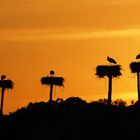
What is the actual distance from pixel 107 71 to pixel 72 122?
25.4 meters

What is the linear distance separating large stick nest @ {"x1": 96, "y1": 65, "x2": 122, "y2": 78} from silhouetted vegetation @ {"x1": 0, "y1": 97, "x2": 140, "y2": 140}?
42.0 feet

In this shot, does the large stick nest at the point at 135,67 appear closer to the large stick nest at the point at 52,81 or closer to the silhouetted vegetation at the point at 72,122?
the large stick nest at the point at 52,81

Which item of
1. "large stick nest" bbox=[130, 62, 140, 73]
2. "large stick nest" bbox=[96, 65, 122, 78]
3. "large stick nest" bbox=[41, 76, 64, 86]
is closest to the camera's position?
"large stick nest" bbox=[96, 65, 122, 78]

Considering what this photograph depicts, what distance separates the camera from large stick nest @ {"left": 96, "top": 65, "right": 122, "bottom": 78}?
472 feet

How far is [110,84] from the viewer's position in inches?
5738

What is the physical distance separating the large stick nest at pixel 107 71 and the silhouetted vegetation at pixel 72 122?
12792 millimetres

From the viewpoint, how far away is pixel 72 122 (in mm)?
119625

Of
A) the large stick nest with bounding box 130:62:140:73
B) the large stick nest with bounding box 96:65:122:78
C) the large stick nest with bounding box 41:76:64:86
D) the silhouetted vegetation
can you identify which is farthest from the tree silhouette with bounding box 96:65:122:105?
the silhouetted vegetation

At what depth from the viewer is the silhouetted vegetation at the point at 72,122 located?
11525cm

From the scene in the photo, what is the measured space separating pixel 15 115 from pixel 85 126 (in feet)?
47.1

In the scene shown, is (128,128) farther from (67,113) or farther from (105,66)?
(105,66)

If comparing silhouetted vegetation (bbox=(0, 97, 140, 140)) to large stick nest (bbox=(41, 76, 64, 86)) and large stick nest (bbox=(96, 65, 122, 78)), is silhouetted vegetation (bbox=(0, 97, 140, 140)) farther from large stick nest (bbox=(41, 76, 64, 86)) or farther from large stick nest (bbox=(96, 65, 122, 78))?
large stick nest (bbox=(41, 76, 64, 86))

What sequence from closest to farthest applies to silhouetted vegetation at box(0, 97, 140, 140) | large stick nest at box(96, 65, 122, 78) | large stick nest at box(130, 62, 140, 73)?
silhouetted vegetation at box(0, 97, 140, 140) < large stick nest at box(96, 65, 122, 78) < large stick nest at box(130, 62, 140, 73)

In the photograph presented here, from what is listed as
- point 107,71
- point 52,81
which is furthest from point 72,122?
point 52,81
